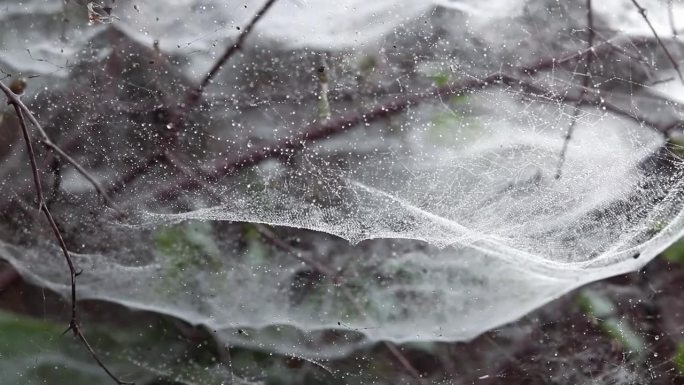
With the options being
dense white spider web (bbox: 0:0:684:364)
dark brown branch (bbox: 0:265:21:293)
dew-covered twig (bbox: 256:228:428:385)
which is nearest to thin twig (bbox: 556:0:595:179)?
dense white spider web (bbox: 0:0:684:364)

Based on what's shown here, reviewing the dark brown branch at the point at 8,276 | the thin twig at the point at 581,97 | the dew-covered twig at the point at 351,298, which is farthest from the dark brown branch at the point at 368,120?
the dark brown branch at the point at 8,276

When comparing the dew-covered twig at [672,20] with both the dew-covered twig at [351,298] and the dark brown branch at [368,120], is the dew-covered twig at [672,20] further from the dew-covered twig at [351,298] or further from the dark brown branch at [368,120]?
the dew-covered twig at [351,298]

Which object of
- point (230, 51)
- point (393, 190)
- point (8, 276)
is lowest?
point (8, 276)

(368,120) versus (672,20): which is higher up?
(672,20)

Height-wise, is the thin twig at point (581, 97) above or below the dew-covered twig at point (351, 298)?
above

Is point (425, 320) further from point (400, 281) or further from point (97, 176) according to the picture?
point (97, 176)

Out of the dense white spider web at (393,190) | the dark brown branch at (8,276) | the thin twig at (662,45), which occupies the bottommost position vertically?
the dark brown branch at (8,276)

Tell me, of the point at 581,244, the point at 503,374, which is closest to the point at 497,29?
the point at 581,244

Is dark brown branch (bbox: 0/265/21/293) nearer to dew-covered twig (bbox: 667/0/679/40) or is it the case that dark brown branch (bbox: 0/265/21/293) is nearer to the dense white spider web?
the dense white spider web

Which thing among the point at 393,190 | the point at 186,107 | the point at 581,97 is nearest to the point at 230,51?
the point at 186,107

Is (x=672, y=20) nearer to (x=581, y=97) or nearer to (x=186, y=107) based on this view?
(x=581, y=97)
